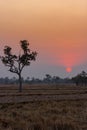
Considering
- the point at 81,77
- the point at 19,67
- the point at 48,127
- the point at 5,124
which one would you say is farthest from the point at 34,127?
the point at 81,77

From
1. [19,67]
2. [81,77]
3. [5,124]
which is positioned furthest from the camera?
[81,77]

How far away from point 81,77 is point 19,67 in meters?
93.0

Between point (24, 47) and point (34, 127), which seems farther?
point (24, 47)

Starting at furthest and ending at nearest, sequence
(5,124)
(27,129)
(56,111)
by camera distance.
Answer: (56,111) → (5,124) → (27,129)

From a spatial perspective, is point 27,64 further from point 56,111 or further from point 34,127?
point 34,127

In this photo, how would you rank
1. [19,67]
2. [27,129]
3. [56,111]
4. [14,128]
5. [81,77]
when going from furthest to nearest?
[81,77], [19,67], [56,111], [14,128], [27,129]

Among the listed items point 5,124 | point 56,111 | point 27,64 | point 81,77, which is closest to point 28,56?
point 27,64

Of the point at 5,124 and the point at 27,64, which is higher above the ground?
the point at 27,64

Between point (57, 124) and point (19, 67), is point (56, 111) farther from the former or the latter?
point (19, 67)

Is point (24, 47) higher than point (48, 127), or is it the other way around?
point (24, 47)

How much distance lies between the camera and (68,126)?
1728 cm

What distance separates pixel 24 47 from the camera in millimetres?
81625

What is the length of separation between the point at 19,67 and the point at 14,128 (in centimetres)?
6317

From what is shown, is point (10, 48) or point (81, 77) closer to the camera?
point (10, 48)
